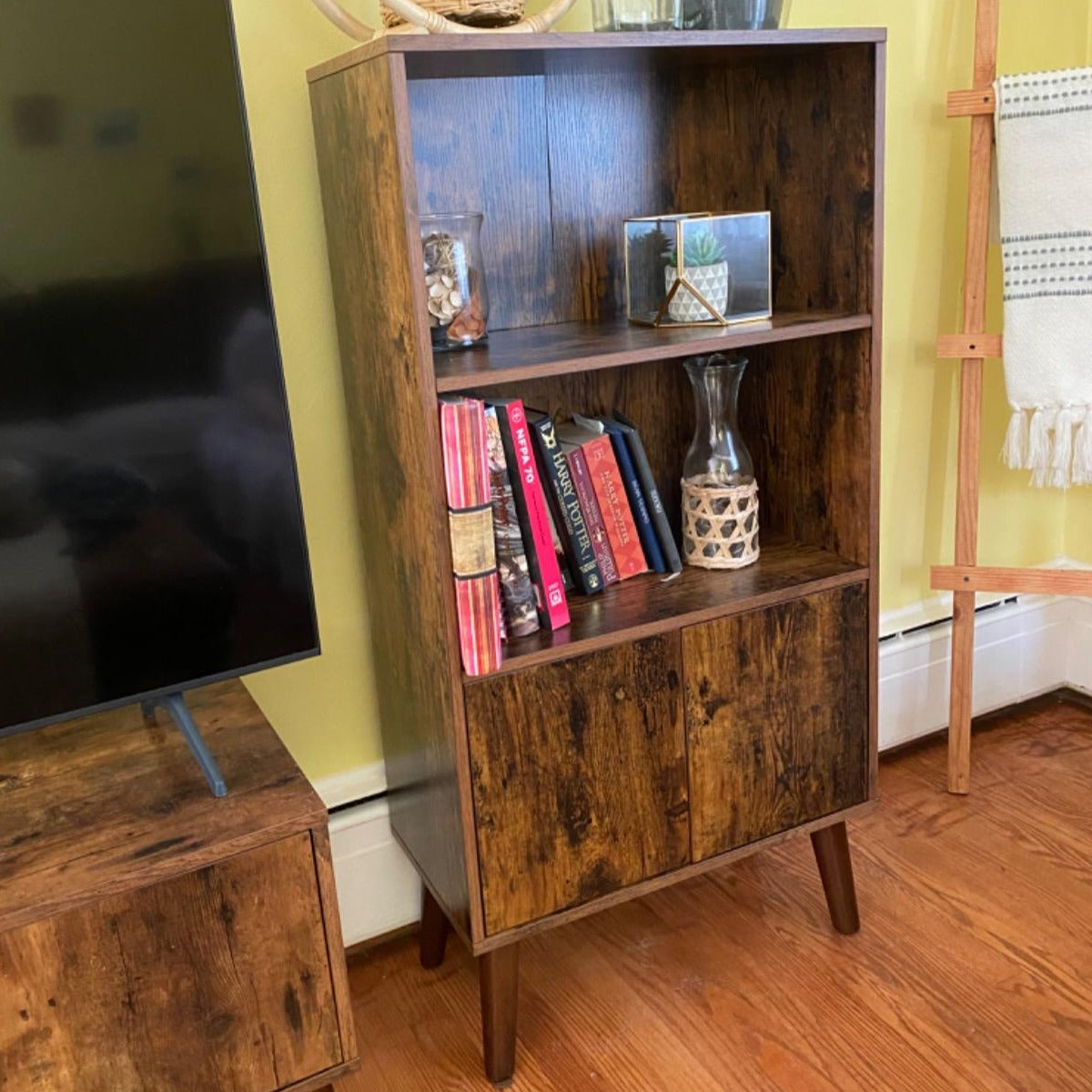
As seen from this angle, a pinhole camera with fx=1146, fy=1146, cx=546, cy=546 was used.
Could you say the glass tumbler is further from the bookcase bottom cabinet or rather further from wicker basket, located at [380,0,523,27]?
the bookcase bottom cabinet

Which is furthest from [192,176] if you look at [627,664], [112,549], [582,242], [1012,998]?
[1012,998]

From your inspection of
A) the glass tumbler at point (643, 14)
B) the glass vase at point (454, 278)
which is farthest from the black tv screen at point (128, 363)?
the glass tumbler at point (643, 14)

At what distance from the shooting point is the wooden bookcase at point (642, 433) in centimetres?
130

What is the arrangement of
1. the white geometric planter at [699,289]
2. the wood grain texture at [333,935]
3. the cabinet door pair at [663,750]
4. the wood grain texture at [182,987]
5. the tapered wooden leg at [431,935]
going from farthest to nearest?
→ 1. the tapered wooden leg at [431,935]
2. the white geometric planter at [699,289]
3. the cabinet door pair at [663,750]
4. the wood grain texture at [333,935]
5. the wood grain texture at [182,987]

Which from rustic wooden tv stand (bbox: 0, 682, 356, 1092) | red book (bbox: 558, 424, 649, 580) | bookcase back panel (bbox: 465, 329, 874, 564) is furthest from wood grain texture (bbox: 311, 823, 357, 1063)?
bookcase back panel (bbox: 465, 329, 874, 564)

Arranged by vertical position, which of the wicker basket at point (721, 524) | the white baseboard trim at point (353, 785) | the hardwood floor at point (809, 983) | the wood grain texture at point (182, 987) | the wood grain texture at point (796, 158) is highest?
the wood grain texture at point (796, 158)

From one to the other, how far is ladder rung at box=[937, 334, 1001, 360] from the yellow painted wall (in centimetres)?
13

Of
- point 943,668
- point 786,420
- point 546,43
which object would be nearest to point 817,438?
point 786,420

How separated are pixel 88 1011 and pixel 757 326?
1.04 meters

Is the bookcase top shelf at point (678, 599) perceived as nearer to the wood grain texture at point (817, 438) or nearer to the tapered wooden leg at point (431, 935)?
the wood grain texture at point (817, 438)

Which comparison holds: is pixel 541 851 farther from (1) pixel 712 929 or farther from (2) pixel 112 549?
(2) pixel 112 549

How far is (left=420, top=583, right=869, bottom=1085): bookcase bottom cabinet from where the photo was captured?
4.44 ft

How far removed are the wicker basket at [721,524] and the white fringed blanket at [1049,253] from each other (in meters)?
0.58

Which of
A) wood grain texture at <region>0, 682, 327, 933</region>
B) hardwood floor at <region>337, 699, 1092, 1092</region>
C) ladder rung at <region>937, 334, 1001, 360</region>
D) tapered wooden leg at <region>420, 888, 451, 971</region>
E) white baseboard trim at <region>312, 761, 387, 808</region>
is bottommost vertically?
hardwood floor at <region>337, 699, 1092, 1092</region>
